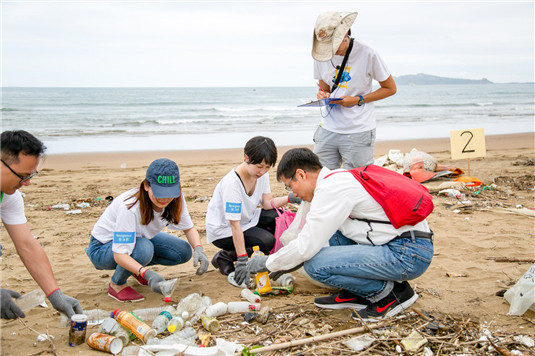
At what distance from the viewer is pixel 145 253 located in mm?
3418

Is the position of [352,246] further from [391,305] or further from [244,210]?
[244,210]

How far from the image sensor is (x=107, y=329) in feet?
9.12

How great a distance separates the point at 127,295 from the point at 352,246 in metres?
1.74

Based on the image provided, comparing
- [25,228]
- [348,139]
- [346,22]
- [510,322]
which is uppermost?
[346,22]

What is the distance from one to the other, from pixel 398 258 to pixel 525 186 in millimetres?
4781

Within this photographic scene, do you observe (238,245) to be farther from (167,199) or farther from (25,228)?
(25,228)

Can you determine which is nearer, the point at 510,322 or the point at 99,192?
the point at 510,322

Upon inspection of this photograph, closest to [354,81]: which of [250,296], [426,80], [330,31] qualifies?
[330,31]

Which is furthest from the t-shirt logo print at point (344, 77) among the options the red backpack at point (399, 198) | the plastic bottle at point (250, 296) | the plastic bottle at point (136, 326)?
the plastic bottle at point (136, 326)

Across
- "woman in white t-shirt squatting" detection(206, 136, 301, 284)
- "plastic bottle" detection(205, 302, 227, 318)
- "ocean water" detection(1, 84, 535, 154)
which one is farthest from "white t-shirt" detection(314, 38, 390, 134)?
"ocean water" detection(1, 84, 535, 154)

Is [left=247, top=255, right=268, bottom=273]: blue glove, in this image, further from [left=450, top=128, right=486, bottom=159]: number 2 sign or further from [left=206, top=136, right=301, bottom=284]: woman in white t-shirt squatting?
[left=450, top=128, right=486, bottom=159]: number 2 sign

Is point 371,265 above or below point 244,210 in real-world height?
below

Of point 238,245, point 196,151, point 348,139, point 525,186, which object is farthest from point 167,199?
point 196,151

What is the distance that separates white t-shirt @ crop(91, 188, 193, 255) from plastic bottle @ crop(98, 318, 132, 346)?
0.56 metres
